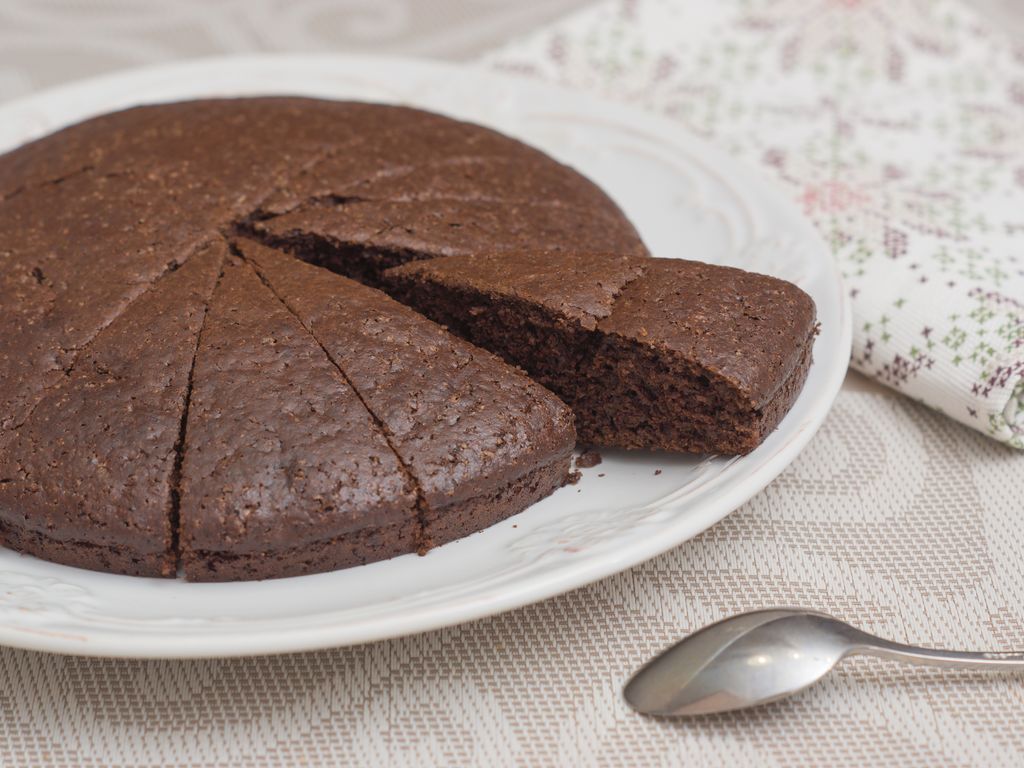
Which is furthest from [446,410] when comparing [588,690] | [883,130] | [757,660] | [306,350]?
[883,130]

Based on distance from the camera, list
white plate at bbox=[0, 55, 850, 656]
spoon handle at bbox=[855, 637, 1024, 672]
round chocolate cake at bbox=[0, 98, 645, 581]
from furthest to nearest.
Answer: round chocolate cake at bbox=[0, 98, 645, 581] < spoon handle at bbox=[855, 637, 1024, 672] < white plate at bbox=[0, 55, 850, 656]

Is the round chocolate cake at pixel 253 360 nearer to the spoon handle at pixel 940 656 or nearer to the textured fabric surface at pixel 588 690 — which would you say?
the textured fabric surface at pixel 588 690

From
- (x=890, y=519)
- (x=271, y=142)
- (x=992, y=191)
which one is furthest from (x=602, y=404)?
(x=992, y=191)

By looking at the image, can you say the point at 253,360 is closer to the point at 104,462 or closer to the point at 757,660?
the point at 104,462

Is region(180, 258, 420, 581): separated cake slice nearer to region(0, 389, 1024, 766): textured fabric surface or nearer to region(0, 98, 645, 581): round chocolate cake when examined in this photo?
region(0, 98, 645, 581): round chocolate cake

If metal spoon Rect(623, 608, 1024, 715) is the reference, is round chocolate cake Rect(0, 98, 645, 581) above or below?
above

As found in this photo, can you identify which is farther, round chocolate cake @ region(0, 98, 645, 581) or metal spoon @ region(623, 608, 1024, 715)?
round chocolate cake @ region(0, 98, 645, 581)

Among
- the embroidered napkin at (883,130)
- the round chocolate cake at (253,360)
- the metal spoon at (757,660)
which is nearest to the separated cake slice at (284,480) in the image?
the round chocolate cake at (253,360)

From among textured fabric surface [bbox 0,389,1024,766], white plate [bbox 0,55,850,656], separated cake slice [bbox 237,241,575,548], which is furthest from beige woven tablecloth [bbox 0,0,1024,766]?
separated cake slice [bbox 237,241,575,548]

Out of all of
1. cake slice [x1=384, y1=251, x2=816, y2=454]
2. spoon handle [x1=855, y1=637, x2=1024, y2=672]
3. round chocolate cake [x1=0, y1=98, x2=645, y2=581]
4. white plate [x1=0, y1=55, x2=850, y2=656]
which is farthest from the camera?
cake slice [x1=384, y1=251, x2=816, y2=454]
